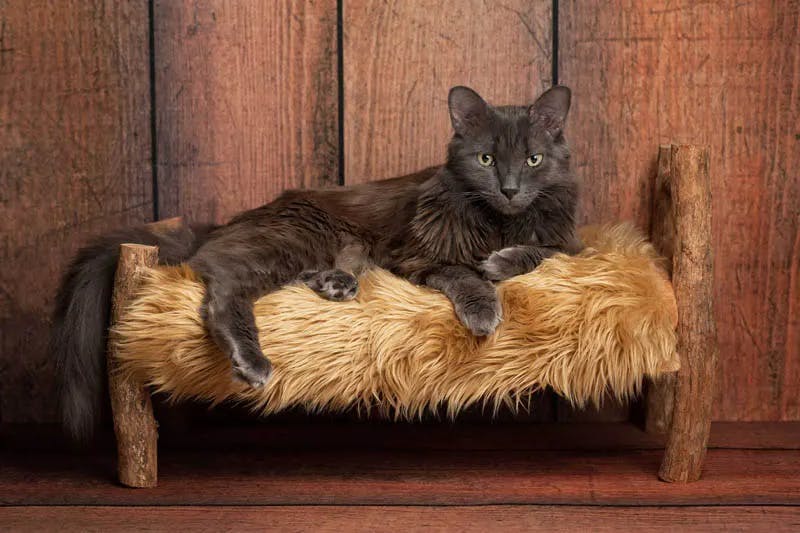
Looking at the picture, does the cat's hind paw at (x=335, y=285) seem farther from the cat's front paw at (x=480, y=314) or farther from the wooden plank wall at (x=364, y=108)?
the wooden plank wall at (x=364, y=108)

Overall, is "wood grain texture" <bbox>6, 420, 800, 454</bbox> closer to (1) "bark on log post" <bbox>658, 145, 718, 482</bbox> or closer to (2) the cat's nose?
(1) "bark on log post" <bbox>658, 145, 718, 482</bbox>

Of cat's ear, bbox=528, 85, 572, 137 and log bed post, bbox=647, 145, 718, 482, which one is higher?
cat's ear, bbox=528, 85, 572, 137

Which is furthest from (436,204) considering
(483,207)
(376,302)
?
(376,302)

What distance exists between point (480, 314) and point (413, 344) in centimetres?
13

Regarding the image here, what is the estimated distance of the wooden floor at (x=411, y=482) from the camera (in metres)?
1.41

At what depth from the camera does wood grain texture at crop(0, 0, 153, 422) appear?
1.90 metres

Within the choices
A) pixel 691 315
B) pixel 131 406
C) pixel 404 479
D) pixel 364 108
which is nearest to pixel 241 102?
pixel 364 108

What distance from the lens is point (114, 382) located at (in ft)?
4.90

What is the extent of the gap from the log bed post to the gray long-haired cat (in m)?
0.21

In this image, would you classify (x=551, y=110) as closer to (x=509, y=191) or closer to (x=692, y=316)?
(x=509, y=191)

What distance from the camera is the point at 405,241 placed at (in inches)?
65.6

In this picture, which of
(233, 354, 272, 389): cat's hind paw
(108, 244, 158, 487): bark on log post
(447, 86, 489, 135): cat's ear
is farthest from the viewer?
(447, 86, 489, 135): cat's ear

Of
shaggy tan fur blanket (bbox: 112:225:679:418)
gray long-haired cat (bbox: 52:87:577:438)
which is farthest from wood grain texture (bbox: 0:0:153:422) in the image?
shaggy tan fur blanket (bbox: 112:225:679:418)

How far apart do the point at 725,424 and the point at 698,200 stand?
0.69m
